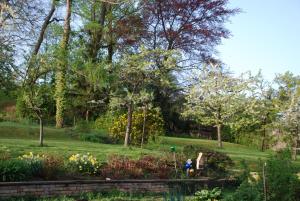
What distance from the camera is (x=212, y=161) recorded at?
14555mm

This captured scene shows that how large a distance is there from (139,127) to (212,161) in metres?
7.13

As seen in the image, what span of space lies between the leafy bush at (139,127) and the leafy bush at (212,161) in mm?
5915

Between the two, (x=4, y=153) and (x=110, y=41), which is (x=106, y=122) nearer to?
(x=110, y=41)

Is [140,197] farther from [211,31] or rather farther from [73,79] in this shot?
[211,31]

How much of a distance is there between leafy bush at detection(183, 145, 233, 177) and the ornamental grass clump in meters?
3.61

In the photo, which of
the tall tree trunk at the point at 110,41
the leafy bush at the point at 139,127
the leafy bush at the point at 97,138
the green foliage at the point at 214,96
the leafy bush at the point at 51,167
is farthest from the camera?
the tall tree trunk at the point at 110,41

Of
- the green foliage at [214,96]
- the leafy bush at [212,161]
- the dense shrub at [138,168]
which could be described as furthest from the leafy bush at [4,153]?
the green foliage at [214,96]

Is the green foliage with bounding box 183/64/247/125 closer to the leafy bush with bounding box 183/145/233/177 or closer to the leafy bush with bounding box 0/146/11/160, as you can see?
the leafy bush with bounding box 183/145/233/177

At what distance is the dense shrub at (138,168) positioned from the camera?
12.4 m

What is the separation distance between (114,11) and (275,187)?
2337 cm

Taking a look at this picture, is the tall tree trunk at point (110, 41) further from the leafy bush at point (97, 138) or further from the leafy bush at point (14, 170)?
the leafy bush at point (14, 170)

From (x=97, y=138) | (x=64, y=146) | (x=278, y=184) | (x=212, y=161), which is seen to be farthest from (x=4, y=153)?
(x=97, y=138)

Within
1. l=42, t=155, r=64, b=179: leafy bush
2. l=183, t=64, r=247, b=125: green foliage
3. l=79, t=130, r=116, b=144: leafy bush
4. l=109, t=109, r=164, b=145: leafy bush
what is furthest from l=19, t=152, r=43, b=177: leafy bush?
l=183, t=64, r=247, b=125: green foliage

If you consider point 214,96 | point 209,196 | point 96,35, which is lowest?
point 209,196
